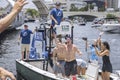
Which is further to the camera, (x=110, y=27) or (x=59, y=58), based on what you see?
(x=110, y=27)

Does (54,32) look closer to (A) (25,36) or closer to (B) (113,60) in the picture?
(A) (25,36)

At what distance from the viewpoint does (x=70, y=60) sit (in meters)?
13.6

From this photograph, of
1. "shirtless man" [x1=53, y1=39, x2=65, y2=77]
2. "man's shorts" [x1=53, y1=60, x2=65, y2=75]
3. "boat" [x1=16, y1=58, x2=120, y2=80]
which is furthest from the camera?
"man's shorts" [x1=53, y1=60, x2=65, y2=75]

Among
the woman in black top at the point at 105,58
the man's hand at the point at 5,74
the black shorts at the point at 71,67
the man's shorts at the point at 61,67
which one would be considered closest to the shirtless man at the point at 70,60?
the black shorts at the point at 71,67

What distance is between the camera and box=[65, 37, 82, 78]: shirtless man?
13367 millimetres

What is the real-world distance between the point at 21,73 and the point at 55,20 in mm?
4975

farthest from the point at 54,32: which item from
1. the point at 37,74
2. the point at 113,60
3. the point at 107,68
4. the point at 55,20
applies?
the point at 113,60

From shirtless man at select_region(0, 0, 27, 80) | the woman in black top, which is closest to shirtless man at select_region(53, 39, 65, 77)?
the woman in black top

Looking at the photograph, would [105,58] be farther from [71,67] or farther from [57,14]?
[57,14]

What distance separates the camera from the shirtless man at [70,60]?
13.4m

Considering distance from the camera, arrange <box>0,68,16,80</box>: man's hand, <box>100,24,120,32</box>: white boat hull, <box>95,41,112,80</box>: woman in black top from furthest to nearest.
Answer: <box>100,24,120,32</box>: white boat hull → <box>95,41,112,80</box>: woman in black top → <box>0,68,16,80</box>: man's hand

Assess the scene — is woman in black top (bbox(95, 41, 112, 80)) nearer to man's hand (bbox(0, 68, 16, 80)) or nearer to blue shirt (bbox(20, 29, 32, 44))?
blue shirt (bbox(20, 29, 32, 44))

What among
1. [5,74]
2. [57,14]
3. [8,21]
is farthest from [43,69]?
[5,74]

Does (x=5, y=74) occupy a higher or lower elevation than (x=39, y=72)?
higher
